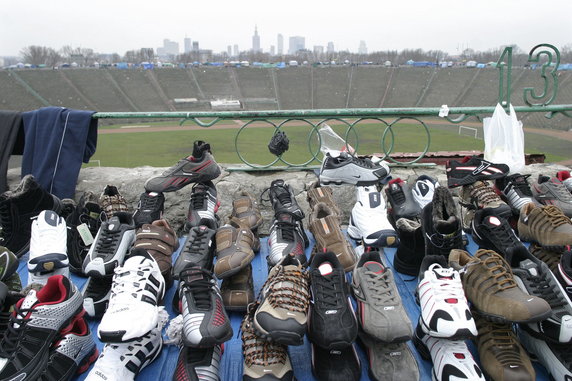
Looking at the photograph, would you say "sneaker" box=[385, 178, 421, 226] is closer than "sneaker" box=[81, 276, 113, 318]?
No

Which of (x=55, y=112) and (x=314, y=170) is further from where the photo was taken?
(x=314, y=170)

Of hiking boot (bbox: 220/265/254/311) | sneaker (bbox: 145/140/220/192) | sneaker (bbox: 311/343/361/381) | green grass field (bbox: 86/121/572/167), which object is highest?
sneaker (bbox: 145/140/220/192)

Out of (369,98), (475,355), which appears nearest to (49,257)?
(475,355)

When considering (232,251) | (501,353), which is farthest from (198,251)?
(501,353)

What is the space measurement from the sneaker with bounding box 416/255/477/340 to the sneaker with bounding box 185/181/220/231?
4.78ft

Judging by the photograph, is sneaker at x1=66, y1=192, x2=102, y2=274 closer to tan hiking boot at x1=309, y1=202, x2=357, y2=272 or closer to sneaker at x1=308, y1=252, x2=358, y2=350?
tan hiking boot at x1=309, y1=202, x2=357, y2=272

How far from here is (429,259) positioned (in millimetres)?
1765

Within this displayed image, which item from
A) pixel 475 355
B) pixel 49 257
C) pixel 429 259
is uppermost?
pixel 429 259

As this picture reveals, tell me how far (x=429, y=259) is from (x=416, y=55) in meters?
66.2

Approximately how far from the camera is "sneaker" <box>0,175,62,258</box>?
2.60 m

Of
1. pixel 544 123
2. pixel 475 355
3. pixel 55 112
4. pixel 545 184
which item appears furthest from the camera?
pixel 544 123

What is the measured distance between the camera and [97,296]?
194 cm

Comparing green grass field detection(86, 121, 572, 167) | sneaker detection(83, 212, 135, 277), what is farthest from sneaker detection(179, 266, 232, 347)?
green grass field detection(86, 121, 572, 167)

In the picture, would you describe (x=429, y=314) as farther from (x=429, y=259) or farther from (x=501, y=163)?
(x=501, y=163)
